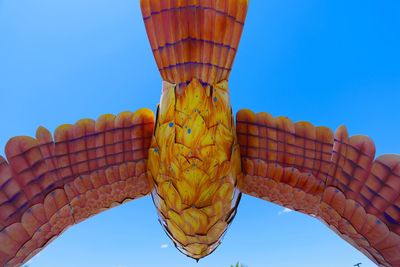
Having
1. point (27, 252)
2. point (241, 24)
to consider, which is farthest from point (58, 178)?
point (241, 24)

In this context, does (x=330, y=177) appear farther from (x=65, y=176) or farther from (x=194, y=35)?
(x=65, y=176)

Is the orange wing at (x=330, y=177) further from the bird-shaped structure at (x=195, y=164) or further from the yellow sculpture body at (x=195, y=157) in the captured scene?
the yellow sculpture body at (x=195, y=157)

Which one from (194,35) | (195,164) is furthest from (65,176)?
(194,35)

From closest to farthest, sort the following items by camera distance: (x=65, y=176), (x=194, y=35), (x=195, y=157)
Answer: (x=194, y=35) → (x=195, y=157) → (x=65, y=176)

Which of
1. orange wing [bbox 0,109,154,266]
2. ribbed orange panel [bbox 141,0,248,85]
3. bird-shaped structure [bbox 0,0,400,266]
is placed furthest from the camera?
orange wing [bbox 0,109,154,266]

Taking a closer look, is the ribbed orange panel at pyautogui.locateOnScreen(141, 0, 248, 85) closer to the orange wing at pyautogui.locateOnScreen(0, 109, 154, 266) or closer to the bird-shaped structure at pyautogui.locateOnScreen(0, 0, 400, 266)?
the bird-shaped structure at pyautogui.locateOnScreen(0, 0, 400, 266)

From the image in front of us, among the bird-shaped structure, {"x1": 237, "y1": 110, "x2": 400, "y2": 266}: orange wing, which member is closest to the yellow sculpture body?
the bird-shaped structure
